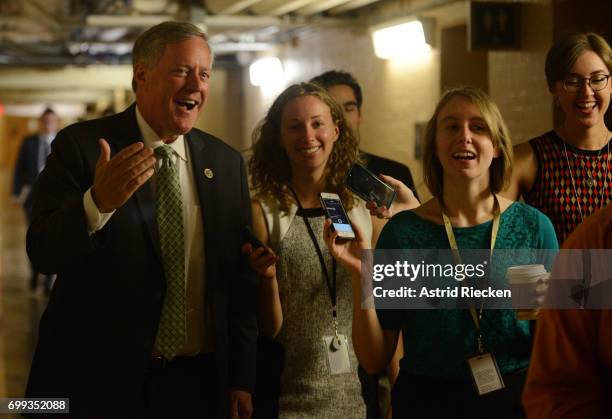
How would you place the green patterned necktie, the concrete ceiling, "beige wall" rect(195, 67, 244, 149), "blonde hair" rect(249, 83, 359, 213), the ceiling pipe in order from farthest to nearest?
"beige wall" rect(195, 67, 244, 149) → the concrete ceiling → the ceiling pipe → "blonde hair" rect(249, 83, 359, 213) → the green patterned necktie

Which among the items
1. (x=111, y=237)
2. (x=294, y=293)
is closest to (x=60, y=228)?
(x=111, y=237)

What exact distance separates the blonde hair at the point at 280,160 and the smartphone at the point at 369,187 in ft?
0.47

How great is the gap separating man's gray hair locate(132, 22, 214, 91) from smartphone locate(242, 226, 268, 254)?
48cm

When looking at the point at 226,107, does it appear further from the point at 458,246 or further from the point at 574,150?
the point at 458,246

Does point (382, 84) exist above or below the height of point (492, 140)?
above

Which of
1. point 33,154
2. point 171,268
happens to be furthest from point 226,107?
point 171,268

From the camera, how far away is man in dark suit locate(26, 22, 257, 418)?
207 cm

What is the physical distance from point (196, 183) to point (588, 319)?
3.92 feet

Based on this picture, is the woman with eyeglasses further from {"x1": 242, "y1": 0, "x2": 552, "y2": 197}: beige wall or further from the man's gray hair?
{"x1": 242, "y1": 0, "x2": 552, "y2": 197}: beige wall

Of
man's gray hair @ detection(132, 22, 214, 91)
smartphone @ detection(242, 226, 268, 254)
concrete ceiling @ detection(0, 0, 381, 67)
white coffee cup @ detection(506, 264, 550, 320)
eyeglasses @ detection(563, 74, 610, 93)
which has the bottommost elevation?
white coffee cup @ detection(506, 264, 550, 320)

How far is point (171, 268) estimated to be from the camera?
85.4 inches

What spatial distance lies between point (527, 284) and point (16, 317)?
230 inches

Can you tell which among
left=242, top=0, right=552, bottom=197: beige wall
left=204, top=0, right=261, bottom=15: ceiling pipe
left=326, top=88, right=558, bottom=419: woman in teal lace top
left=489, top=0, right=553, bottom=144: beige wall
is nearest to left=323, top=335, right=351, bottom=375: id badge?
left=326, top=88, right=558, bottom=419: woman in teal lace top

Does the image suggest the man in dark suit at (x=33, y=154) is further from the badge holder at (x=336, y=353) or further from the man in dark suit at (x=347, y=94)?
the badge holder at (x=336, y=353)
